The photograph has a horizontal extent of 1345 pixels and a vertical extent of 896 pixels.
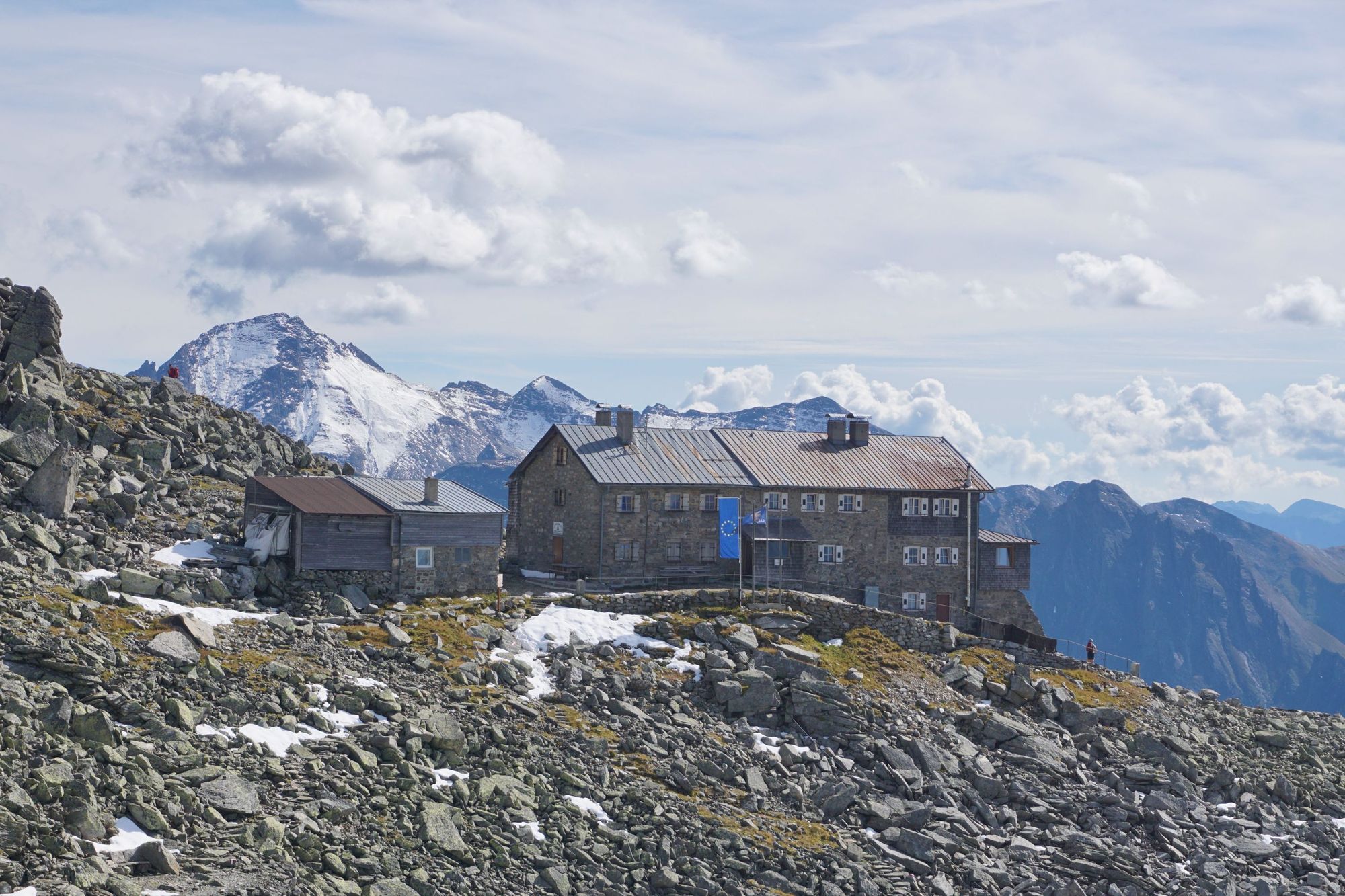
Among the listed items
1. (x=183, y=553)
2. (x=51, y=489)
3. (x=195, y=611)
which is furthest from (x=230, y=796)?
(x=51, y=489)

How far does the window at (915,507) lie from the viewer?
82.6 metres

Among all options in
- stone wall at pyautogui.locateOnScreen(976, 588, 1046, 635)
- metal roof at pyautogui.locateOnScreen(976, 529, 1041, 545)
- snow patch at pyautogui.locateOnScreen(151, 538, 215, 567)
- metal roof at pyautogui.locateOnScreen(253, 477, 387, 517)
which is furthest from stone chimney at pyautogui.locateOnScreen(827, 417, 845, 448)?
snow patch at pyautogui.locateOnScreen(151, 538, 215, 567)

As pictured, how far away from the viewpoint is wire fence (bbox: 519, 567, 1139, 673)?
239ft

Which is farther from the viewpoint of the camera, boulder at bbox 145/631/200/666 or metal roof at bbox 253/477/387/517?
metal roof at bbox 253/477/387/517

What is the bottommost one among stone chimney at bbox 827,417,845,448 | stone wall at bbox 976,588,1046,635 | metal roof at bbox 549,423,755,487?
stone wall at bbox 976,588,1046,635

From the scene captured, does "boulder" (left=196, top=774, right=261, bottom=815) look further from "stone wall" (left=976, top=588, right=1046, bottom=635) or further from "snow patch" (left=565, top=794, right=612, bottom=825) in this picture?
"stone wall" (left=976, top=588, right=1046, bottom=635)

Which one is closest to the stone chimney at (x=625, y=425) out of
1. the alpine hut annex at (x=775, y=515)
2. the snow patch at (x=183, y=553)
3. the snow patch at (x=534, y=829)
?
the alpine hut annex at (x=775, y=515)

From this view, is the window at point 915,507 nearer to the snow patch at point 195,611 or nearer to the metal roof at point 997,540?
the metal roof at point 997,540

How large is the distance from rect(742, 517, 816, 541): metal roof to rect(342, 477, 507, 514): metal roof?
16.6 meters

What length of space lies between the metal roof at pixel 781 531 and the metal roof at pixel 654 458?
259 centimetres

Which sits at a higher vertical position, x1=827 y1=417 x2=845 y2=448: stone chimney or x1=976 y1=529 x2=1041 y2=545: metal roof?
x1=827 y1=417 x2=845 y2=448: stone chimney

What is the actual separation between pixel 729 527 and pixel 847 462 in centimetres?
1317

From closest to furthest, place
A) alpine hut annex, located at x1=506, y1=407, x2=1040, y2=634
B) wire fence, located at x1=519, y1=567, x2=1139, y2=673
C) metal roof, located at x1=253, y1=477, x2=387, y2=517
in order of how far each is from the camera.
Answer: metal roof, located at x1=253, y1=477, x2=387, y2=517, wire fence, located at x1=519, y1=567, x2=1139, y2=673, alpine hut annex, located at x1=506, y1=407, x2=1040, y2=634

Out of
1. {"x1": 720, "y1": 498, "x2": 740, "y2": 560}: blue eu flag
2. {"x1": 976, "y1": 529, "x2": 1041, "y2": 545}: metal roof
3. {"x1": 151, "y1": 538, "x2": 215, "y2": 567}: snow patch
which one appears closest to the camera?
{"x1": 151, "y1": 538, "x2": 215, "y2": 567}: snow patch
